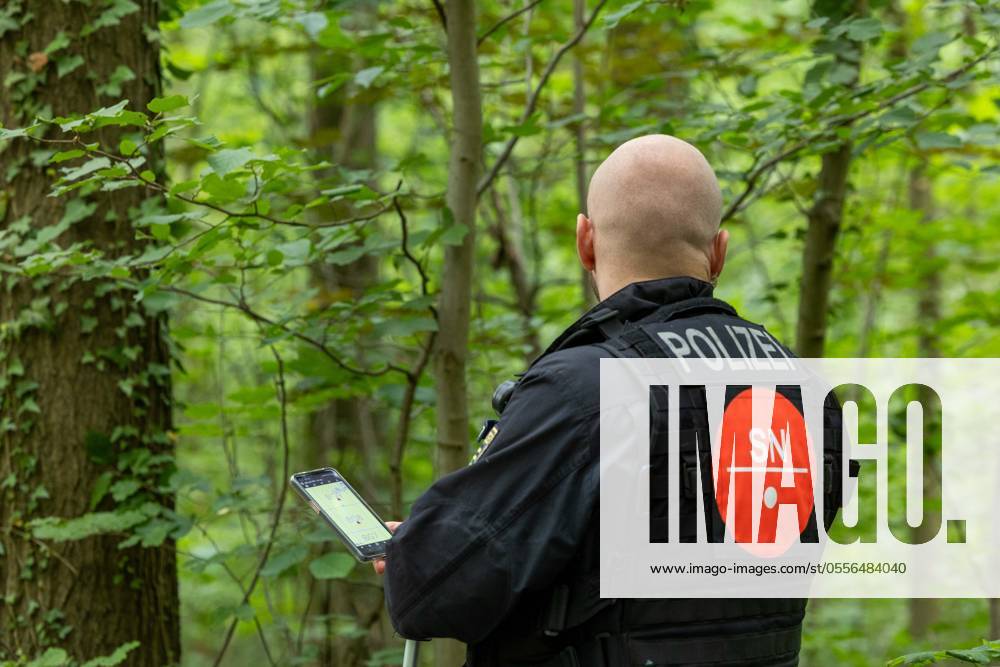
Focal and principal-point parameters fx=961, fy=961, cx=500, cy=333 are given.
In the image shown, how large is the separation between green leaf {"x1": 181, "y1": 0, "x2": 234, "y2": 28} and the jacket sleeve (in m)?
1.73

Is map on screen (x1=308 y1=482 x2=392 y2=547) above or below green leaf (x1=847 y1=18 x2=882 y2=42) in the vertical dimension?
below

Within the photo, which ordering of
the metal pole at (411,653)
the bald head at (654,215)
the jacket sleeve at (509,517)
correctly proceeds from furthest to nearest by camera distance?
the metal pole at (411,653)
the bald head at (654,215)
the jacket sleeve at (509,517)

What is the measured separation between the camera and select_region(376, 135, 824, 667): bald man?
5.65ft

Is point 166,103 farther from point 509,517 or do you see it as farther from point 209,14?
point 509,517

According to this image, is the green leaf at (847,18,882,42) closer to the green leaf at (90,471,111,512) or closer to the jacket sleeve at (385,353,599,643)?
the jacket sleeve at (385,353,599,643)

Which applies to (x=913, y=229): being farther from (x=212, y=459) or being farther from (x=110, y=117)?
(x=212, y=459)

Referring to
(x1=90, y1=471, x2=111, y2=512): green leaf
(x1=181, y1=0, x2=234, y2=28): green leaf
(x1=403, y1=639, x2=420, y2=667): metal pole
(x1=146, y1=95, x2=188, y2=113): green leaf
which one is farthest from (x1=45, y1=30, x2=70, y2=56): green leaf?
(x1=403, y1=639, x2=420, y2=667): metal pole

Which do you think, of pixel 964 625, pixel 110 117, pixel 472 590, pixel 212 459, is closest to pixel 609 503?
pixel 472 590

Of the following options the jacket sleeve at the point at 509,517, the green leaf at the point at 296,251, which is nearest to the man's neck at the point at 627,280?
the jacket sleeve at the point at 509,517

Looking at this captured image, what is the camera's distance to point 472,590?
172cm

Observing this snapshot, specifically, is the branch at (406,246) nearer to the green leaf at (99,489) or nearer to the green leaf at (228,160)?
the green leaf at (228,160)

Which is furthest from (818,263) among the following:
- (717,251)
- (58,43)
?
(58,43)

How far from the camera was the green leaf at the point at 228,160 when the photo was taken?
2.33 metres

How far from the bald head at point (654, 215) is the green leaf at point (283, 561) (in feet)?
5.70
